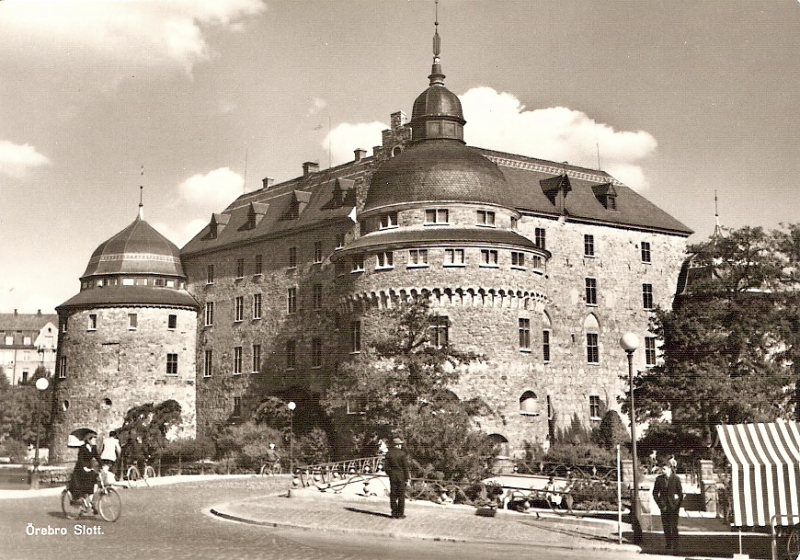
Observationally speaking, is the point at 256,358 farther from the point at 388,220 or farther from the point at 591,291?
the point at 591,291

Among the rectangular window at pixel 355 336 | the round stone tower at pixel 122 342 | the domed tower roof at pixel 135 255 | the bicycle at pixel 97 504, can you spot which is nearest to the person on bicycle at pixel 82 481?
the bicycle at pixel 97 504

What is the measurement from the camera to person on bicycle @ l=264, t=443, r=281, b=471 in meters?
43.8

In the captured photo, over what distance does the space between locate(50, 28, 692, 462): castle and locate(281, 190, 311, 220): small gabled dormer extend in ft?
0.54

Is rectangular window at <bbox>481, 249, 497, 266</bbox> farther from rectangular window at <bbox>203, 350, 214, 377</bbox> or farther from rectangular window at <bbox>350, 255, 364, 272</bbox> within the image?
rectangular window at <bbox>203, 350, 214, 377</bbox>

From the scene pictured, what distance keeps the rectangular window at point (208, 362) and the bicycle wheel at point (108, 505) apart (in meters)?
44.7

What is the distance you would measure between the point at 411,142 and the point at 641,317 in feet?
55.3

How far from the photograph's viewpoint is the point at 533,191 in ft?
188

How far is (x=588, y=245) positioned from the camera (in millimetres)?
56938

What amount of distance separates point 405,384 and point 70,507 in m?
22.8

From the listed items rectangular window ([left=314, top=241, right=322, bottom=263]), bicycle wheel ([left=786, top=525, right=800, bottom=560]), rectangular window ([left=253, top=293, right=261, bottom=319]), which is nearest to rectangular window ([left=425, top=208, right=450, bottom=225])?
rectangular window ([left=314, top=241, right=322, bottom=263])

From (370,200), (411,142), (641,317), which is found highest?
(411,142)

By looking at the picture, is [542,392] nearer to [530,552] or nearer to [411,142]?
[411,142]

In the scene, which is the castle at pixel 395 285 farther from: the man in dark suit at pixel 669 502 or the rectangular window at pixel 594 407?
the man in dark suit at pixel 669 502

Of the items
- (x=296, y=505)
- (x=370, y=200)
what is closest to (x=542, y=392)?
(x=370, y=200)
